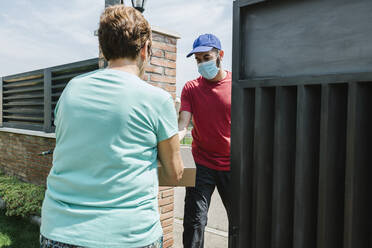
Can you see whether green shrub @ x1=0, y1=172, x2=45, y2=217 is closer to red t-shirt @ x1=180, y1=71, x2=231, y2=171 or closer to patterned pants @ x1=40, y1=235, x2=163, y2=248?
red t-shirt @ x1=180, y1=71, x2=231, y2=171

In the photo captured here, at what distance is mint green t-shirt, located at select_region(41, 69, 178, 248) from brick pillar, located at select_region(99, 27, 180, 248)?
199 centimetres

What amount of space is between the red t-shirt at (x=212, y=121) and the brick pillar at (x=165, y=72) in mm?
666

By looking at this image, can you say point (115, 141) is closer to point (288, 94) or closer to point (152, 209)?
point (152, 209)

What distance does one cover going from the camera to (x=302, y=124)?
4.09 feet

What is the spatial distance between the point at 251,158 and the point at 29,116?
5616 millimetres

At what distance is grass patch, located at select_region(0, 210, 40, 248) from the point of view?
11.7 ft

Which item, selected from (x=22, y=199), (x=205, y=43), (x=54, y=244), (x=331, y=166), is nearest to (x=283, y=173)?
(x=331, y=166)

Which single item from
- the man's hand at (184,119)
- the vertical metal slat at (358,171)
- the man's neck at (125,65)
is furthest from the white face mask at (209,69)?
the vertical metal slat at (358,171)

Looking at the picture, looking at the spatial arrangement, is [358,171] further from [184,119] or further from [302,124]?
[184,119]

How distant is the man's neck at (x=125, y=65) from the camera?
3.95 ft

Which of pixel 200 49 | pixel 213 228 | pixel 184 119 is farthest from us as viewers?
pixel 213 228

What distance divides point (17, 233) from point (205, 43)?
3.24 metres

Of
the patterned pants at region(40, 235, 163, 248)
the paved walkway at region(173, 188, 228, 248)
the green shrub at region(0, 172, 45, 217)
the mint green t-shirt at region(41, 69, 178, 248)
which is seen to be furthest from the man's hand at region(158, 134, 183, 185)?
the green shrub at region(0, 172, 45, 217)

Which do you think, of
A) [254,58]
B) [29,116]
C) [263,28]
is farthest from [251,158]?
[29,116]
